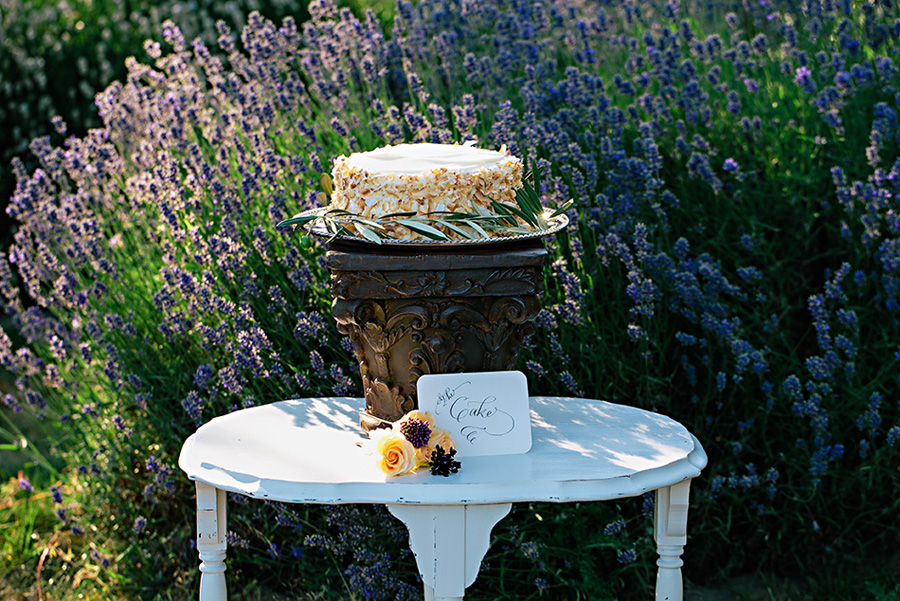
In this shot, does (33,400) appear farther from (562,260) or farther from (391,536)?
(562,260)

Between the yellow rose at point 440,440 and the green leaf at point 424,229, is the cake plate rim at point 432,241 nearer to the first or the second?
the green leaf at point 424,229

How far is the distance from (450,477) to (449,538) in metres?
0.11

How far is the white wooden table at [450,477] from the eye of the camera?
173cm

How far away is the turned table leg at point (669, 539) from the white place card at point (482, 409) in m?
0.33

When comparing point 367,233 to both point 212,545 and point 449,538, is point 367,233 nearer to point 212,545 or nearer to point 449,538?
point 449,538

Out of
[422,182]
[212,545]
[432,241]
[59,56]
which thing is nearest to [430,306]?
[432,241]

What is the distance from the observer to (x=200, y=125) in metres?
3.06

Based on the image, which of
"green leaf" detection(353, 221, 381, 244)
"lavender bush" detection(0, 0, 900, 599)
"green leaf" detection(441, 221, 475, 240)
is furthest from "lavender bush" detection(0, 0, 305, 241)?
"green leaf" detection(441, 221, 475, 240)

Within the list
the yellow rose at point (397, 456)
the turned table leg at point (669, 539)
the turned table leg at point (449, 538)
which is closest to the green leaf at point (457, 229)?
the yellow rose at point (397, 456)

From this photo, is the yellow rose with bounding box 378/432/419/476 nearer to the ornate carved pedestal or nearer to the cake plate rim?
the ornate carved pedestal

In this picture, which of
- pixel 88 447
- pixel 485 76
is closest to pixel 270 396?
pixel 88 447

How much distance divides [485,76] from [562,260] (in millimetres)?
777

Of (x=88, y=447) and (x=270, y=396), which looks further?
(x=88, y=447)

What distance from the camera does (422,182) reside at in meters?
1.78
